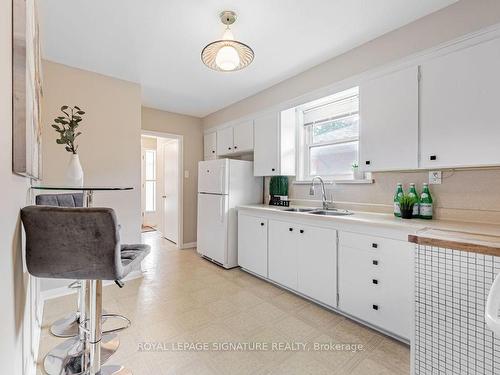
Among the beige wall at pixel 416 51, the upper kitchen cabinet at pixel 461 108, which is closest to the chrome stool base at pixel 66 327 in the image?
the beige wall at pixel 416 51

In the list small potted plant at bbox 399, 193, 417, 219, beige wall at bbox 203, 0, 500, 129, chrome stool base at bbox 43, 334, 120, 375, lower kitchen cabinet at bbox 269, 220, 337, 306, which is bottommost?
chrome stool base at bbox 43, 334, 120, 375

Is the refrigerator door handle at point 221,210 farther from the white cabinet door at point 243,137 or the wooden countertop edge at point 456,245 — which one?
the wooden countertop edge at point 456,245

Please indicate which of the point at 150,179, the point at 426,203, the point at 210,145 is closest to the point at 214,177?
the point at 210,145

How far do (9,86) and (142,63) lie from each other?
7.36ft

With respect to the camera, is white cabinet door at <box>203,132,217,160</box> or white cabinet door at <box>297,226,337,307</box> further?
white cabinet door at <box>203,132,217,160</box>

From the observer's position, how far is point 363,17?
2.04 m

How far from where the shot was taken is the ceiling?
191 centimetres

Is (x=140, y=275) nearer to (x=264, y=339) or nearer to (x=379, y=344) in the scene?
(x=264, y=339)

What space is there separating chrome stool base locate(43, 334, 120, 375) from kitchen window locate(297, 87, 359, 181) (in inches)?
104

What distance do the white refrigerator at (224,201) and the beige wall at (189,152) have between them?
0.81m

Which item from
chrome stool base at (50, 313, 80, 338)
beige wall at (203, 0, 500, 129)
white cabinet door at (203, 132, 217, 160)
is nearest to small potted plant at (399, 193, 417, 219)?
beige wall at (203, 0, 500, 129)

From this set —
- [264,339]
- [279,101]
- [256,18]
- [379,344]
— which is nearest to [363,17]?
[256,18]

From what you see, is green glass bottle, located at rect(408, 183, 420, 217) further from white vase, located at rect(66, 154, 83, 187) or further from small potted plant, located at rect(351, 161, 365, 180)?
white vase, located at rect(66, 154, 83, 187)

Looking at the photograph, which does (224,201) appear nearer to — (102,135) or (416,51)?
(102,135)
